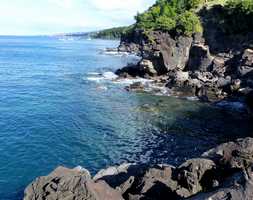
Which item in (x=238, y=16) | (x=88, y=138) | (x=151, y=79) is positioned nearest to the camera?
(x=88, y=138)

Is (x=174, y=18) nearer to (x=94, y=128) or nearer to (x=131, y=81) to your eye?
(x=131, y=81)

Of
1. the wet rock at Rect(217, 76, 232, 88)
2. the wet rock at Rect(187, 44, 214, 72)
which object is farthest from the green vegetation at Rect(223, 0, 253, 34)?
the wet rock at Rect(217, 76, 232, 88)

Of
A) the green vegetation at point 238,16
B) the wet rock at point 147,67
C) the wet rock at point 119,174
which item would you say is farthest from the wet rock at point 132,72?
the wet rock at point 119,174

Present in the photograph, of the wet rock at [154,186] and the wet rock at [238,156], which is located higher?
the wet rock at [238,156]

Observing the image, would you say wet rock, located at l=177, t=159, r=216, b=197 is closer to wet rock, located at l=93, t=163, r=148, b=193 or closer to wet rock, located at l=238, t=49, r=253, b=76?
wet rock, located at l=93, t=163, r=148, b=193

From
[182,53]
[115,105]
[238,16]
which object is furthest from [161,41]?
[115,105]

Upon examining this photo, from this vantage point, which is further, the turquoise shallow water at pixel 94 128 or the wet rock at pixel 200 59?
the wet rock at pixel 200 59

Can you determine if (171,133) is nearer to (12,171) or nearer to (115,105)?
(115,105)

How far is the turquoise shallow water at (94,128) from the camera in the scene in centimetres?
3894

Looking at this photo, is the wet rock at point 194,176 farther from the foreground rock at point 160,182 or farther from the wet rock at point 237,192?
the wet rock at point 237,192

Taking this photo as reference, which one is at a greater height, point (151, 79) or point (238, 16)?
point (238, 16)

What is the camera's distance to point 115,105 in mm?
64062

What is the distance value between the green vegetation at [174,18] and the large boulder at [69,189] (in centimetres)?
7586

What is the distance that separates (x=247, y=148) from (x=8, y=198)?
20.0 meters
